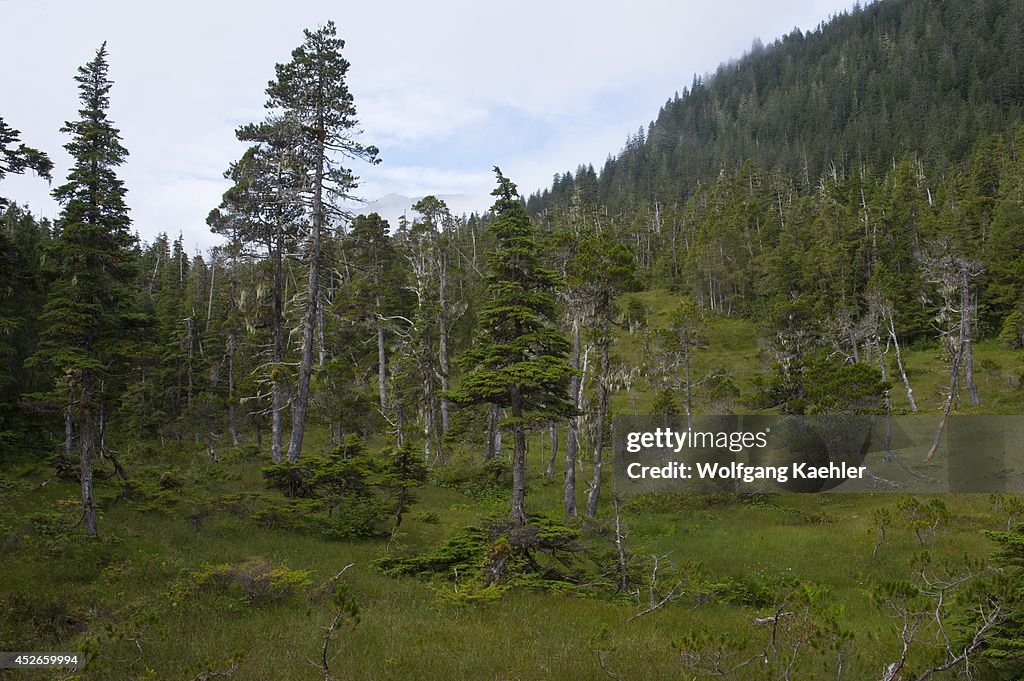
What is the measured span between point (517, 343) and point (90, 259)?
13.2 m

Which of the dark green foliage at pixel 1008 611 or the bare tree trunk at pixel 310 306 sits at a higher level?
the bare tree trunk at pixel 310 306

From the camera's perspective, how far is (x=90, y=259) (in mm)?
16469

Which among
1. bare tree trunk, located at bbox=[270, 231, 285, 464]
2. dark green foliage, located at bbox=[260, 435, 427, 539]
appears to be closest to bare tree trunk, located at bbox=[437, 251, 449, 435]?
bare tree trunk, located at bbox=[270, 231, 285, 464]

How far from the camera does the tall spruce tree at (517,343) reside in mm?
13648

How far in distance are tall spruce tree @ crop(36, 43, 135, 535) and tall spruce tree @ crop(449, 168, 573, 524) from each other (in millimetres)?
10132

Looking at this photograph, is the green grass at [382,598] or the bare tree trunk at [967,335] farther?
the bare tree trunk at [967,335]

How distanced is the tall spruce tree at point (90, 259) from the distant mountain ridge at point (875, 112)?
116157mm

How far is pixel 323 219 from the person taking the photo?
67.7 feet

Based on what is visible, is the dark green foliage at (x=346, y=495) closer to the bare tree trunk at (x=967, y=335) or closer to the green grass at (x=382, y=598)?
the green grass at (x=382, y=598)

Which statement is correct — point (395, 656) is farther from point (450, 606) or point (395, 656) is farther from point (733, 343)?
point (733, 343)

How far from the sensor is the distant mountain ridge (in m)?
116

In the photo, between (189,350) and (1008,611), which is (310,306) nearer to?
(1008,611)

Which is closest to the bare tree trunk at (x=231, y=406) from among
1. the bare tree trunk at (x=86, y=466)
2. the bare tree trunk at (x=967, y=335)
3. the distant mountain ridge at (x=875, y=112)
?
the bare tree trunk at (x=86, y=466)

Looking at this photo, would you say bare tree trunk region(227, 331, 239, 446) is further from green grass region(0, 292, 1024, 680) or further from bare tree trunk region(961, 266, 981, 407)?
bare tree trunk region(961, 266, 981, 407)
